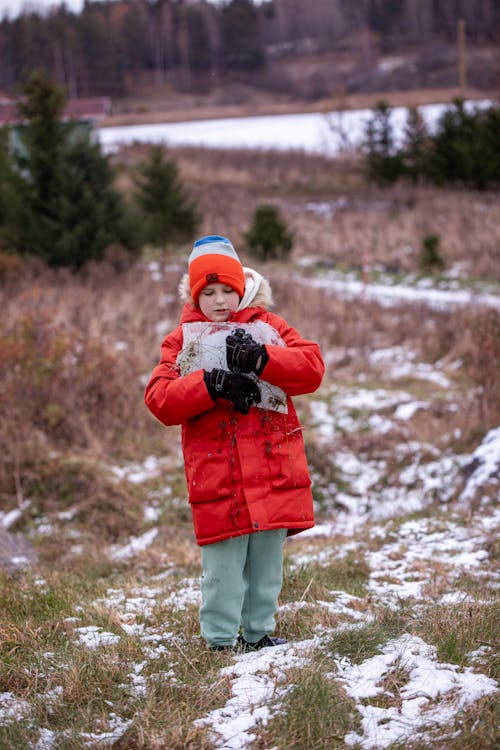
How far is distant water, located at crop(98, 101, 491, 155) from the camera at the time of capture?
40250 millimetres

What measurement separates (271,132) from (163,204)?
3011cm

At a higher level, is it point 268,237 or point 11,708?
point 268,237

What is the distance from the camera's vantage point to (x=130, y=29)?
5653cm

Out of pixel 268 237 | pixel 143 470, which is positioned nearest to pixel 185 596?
pixel 143 470

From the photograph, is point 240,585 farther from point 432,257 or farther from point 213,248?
point 432,257

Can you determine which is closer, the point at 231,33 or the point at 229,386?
the point at 229,386

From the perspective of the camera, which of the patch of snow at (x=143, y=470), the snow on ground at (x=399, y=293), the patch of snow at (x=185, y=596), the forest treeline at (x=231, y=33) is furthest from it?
the forest treeline at (x=231, y=33)

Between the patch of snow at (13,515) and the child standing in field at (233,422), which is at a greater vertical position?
the child standing in field at (233,422)

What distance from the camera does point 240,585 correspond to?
3303mm

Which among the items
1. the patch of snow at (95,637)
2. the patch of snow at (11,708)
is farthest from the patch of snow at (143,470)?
the patch of snow at (11,708)

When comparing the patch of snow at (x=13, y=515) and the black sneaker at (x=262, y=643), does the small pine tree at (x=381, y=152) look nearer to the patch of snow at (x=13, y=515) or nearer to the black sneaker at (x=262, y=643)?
the patch of snow at (x=13, y=515)

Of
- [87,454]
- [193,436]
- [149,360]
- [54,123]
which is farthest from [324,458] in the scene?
[54,123]

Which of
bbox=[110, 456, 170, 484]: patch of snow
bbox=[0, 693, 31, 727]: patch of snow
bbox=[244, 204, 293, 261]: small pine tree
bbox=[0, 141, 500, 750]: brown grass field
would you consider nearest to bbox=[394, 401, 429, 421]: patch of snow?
bbox=[0, 141, 500, 750]: brown grass field

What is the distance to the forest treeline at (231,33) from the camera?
55094 millimetres
